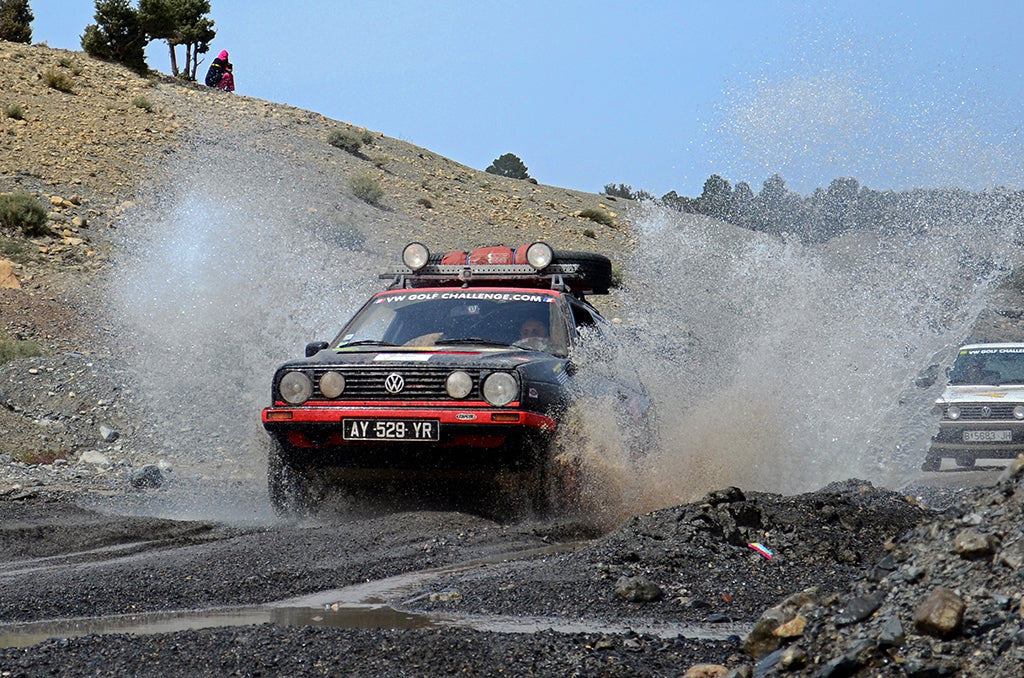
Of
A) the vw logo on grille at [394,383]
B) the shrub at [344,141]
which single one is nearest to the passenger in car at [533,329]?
the vw logo on grille at [394,383]

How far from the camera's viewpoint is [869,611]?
151 inches

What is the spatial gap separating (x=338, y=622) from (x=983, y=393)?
13150 millimetres

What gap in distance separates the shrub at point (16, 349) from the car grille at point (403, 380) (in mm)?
10663

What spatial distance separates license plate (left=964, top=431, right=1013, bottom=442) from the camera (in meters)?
15.9

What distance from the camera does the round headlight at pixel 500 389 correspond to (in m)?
8.05

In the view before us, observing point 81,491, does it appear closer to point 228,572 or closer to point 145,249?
point 228,572

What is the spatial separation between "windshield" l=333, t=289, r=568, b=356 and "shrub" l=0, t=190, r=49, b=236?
18507 millimetres

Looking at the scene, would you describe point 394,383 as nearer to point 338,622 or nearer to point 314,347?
point 314,347

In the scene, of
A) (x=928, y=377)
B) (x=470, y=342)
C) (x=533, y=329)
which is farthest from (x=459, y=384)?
(x=928, y=377)

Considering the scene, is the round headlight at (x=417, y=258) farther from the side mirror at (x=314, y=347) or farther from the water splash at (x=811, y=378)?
the water splash at (x=811, y=378)

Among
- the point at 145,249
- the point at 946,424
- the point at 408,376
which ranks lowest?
the point at 946,424

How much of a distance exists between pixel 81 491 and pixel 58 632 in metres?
6.51

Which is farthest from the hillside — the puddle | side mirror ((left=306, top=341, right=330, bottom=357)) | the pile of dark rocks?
the pile of dark rocks

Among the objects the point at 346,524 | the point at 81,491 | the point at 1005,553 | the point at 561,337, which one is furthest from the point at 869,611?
the point at 81,491
